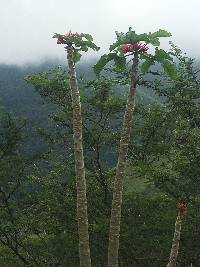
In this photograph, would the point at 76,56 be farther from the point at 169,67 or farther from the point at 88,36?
the point at 169,67

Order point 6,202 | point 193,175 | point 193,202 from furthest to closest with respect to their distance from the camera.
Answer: point 6,202 < point 193,175 < point 193,202

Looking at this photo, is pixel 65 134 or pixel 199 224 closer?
pixel 199 224

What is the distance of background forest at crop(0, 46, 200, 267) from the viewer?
77.3 ft

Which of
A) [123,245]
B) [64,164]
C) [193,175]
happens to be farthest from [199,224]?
[64,164]

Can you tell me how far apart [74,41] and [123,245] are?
16377 millimetres

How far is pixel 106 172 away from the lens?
27219 mm

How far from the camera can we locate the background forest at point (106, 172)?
23562 mm

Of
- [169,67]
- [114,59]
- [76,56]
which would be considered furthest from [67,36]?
[169,67]

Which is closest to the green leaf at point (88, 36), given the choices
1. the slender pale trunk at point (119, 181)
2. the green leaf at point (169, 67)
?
the slender pale trunk at point (119, 181)

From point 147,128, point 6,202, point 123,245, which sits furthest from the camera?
point 6,202

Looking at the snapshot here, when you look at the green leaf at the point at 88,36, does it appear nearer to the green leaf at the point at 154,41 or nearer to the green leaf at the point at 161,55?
the green leaf at the point at 154,41

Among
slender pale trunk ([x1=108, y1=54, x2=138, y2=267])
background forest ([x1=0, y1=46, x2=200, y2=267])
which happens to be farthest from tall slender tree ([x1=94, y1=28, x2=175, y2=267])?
background forest ([x1=0, y1=46, x2=200, y2=267])

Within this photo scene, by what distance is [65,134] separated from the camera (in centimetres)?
2894

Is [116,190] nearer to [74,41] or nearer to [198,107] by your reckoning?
[74,41]
